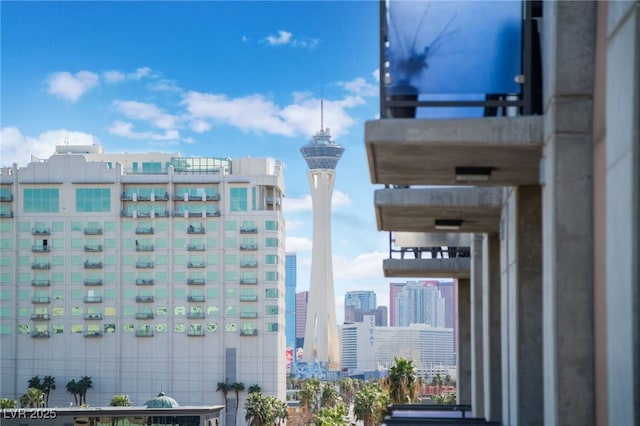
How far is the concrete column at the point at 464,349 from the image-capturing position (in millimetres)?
35594

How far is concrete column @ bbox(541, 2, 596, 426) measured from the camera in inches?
505

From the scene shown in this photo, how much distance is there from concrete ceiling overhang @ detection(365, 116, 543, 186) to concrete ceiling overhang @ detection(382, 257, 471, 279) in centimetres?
1844

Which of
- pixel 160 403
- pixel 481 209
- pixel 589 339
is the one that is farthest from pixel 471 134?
pixel 160 403

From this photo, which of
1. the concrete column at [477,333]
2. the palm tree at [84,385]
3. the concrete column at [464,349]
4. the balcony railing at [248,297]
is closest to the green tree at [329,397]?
the balcony railing at [248,297]

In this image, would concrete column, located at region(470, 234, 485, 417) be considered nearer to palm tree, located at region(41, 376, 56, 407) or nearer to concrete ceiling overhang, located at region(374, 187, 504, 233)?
concrete ceiling overhang, located at region(374, 187, 504, 233)

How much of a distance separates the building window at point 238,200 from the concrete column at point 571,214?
5551 inches

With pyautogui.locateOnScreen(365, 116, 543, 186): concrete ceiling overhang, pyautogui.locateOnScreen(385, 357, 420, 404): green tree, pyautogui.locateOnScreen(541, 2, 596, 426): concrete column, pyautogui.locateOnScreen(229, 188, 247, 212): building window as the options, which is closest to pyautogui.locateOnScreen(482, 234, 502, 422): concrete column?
pyautogui.locateOnScreen(365, 116, 543, 186): concrete ceiling overhang

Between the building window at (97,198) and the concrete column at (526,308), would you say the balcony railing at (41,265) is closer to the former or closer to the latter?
the building window at (97,198)

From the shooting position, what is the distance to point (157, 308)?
503 ft

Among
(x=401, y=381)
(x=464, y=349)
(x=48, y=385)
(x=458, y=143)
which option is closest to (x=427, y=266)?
(x=464, y=349)

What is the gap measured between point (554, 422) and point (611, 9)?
4.35 meters

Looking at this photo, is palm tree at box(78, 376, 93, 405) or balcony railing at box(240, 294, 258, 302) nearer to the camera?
palm tree at box(78, 376, 93, 405)

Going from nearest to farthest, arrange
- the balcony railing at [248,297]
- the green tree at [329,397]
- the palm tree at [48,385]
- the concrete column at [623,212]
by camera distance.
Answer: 1. the concrete column at [623,212]
2. the palm tree at [48,385]
3. the balcony railing at [248,297]
4. the green tree at [329,397]

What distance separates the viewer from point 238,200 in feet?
504
